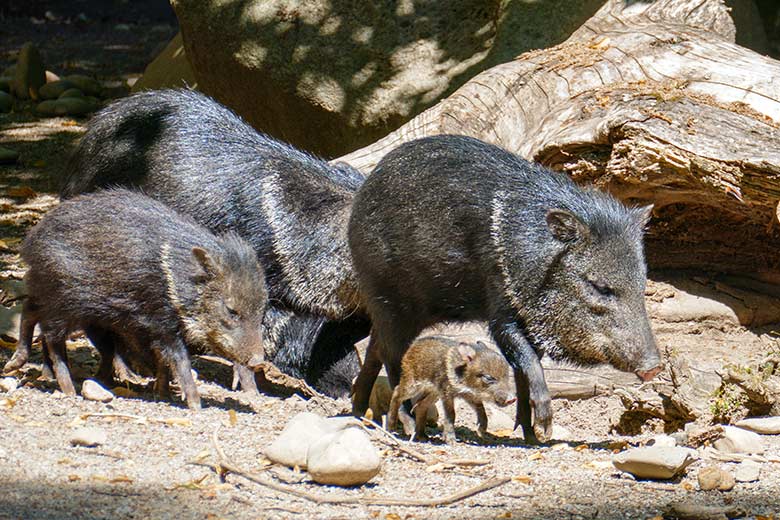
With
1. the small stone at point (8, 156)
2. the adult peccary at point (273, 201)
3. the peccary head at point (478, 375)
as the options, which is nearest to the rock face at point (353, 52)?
the adult peccary at point (273, 201)

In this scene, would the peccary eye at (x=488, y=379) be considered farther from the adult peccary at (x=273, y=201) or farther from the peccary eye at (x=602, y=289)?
the adult peccary at (x=273, y=201)

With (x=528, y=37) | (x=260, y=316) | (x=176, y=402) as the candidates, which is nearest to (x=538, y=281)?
(x=260, y=316)

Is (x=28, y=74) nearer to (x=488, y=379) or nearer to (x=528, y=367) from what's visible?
(x=488, y=379)

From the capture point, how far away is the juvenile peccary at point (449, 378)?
16.1 ft

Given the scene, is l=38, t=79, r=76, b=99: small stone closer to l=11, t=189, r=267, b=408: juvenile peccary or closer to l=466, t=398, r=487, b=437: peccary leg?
l=11, t=189, r=267, b=408: juvenile peccary

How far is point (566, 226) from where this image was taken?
4570 millimetres

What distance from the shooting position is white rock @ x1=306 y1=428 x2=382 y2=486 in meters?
3.66

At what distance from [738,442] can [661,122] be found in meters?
1.84

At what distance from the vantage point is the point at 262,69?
8.06m

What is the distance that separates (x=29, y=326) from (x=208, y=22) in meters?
3.53

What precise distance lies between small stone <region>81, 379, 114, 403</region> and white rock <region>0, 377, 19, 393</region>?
33 cm

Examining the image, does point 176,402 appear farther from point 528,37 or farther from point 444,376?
point 528,37

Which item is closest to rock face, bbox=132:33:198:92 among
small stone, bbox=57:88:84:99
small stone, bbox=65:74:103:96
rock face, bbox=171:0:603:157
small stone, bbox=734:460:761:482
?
small stone, bbox=57:88:84:99

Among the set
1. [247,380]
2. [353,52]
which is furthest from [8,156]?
[247,380]
